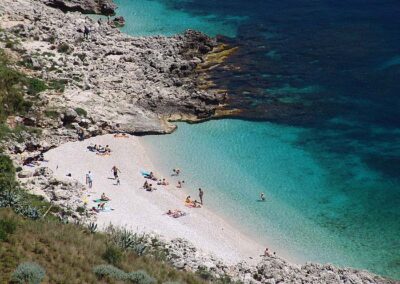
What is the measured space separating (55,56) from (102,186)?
20208 mm

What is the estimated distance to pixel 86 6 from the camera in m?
80.6

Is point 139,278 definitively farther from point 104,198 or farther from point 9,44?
point 9,44

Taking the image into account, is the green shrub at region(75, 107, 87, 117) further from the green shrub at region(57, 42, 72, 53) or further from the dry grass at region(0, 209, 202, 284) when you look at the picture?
→ the dry grass at region(0, 209, 202, 284)

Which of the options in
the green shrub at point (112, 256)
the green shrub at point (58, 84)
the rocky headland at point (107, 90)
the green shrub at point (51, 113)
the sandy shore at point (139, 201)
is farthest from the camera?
the green shrub at point (58, 84)

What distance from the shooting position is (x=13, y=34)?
190 ft

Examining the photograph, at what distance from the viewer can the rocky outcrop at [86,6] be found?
253ft

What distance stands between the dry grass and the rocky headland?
627 cm

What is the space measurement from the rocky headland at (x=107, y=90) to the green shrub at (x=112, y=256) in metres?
7.46

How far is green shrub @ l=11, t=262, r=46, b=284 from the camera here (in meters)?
19.6

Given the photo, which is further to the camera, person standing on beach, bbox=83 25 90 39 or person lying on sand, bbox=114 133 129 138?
person standing on beach, bbox=83 25 90 39

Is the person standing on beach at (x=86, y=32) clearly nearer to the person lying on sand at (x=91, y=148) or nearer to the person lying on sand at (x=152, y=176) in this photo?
the person lying on sand at (x=91, y=148)

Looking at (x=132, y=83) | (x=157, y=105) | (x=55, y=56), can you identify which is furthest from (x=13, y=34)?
(x=157, y=105)

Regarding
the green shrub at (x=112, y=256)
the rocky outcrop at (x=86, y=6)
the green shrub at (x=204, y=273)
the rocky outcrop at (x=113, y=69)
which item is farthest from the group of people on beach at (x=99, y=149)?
the rocky outcrop at (x=86, y=6)

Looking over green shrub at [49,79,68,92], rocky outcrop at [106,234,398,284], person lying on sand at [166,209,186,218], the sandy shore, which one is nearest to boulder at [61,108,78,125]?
the sandy shore
